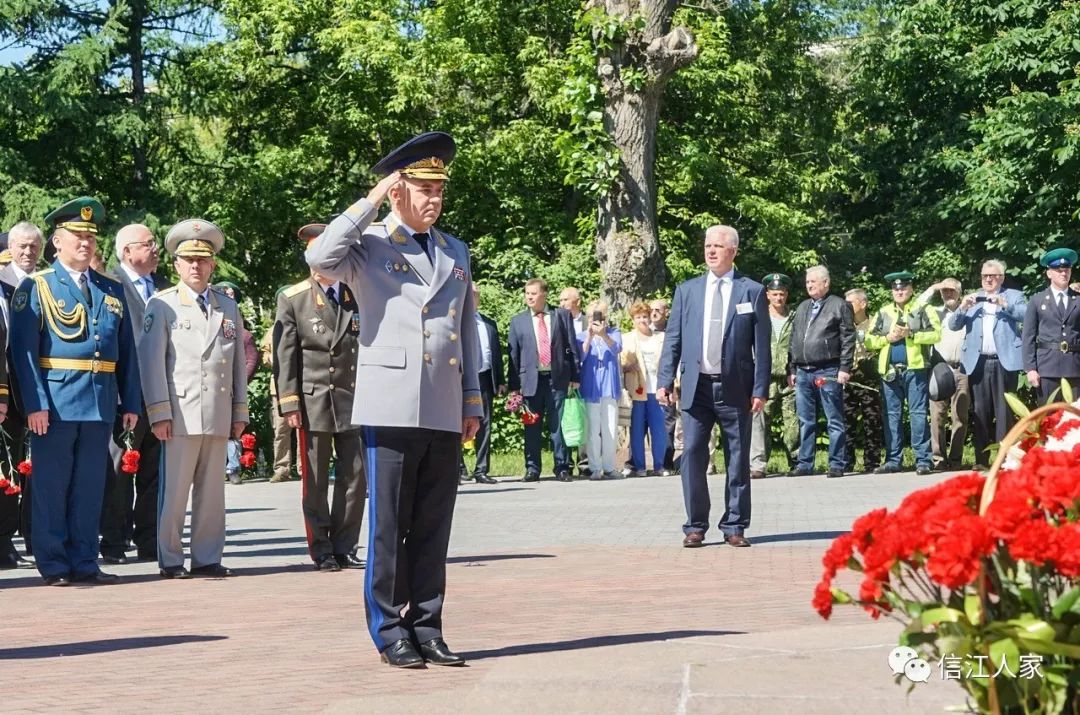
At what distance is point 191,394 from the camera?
34.2ft

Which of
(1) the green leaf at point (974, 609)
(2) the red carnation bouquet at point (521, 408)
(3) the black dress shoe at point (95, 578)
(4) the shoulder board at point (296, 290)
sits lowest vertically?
(3) the black dress shoe at point (95, 578)

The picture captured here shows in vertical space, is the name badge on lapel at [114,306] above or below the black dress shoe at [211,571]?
above

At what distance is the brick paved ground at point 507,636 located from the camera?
577cm

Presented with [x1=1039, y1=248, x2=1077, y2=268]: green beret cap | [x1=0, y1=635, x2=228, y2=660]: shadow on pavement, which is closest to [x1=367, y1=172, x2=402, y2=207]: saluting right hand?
[x1=0, y1=635, x2=228, y2=660]: shadow on pavement

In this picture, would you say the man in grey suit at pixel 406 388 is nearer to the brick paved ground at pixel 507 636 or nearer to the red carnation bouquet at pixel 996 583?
the brick paved ground at pixel 507 636

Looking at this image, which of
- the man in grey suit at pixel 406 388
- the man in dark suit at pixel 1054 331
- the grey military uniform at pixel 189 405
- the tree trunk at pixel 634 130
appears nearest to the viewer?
the man in grey suit at pixel 406 388

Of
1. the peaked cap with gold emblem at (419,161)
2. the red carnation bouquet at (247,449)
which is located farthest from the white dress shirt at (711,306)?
the peaked cap with gold emblem at (419,161)

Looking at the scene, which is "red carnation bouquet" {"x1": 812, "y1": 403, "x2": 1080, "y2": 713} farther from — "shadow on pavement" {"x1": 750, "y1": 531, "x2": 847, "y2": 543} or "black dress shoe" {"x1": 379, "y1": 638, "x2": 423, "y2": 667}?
"shadow on pavement" {"x1": 750, "y1": 531, "x2": 847, "y2": 543}

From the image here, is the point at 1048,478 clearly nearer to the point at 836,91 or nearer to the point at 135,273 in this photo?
the point at 135,273

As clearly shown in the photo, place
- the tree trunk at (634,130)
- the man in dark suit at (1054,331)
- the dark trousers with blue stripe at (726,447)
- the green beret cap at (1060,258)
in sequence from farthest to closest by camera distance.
Result: the tree trunk at (634,130)
the green beret cap at (1060,258)
the man in dark suit at (1054,331)
the dark trousers with blue stripe at (726,447)

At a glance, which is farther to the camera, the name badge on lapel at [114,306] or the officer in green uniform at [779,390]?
the officer in green uniform at [779,390]

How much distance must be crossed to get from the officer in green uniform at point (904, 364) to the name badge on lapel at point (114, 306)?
34.4 feet

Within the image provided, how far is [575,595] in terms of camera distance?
9086 millimetres

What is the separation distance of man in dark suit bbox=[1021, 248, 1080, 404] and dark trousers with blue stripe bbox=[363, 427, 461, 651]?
11635 mm
